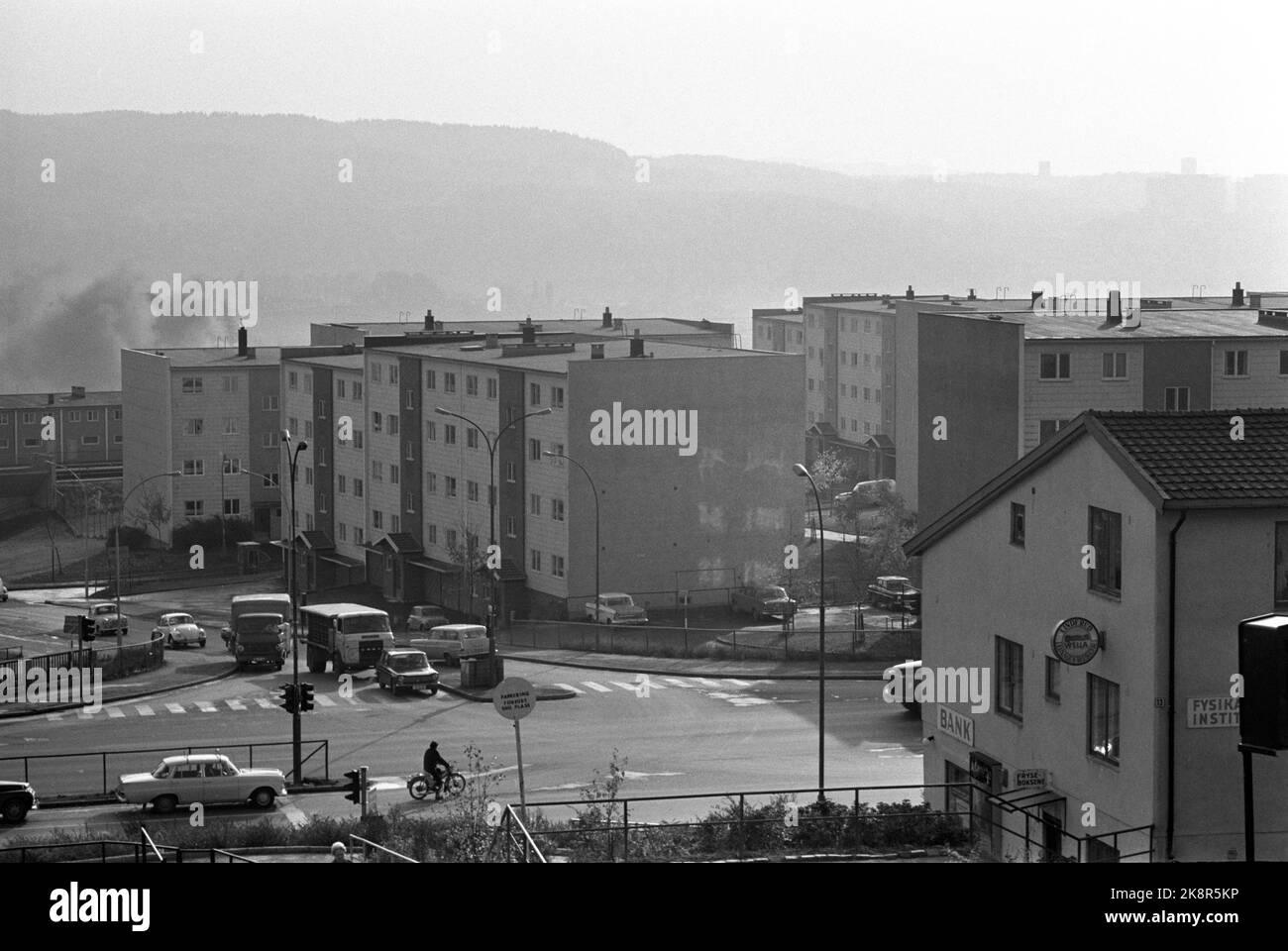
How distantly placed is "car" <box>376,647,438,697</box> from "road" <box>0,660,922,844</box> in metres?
0.27

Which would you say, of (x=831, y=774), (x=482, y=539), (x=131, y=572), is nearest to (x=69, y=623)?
(x=482, y=539)

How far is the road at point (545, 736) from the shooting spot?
25859 mm

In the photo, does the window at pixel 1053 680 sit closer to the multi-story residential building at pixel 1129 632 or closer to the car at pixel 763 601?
the multi-story residential building at pixel 1129 632

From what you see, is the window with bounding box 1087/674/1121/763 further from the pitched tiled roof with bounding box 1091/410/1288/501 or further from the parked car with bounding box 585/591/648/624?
the parked car with bounding box 585/591/648/624

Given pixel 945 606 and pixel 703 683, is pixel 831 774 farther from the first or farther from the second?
pixel 703 683

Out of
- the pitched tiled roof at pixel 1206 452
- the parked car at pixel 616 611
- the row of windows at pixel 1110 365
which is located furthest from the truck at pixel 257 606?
the pitched tiled roof at pixel 1206 452

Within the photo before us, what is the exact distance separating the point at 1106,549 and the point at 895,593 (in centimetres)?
3331

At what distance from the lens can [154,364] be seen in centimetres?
7988

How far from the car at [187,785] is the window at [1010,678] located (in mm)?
10613

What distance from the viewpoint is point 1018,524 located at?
20.4 m

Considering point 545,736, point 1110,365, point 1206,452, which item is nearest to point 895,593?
point 1110,365

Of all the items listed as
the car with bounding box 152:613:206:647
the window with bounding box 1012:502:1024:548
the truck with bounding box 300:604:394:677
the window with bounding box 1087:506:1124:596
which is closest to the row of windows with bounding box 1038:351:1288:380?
the truck with bounding box 300:604:394:677

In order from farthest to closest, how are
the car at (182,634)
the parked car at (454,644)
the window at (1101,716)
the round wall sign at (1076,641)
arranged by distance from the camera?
the car at (182,634), the parked car at (454,644), the window at (1101,716), the round wall sign at (1076,641)
